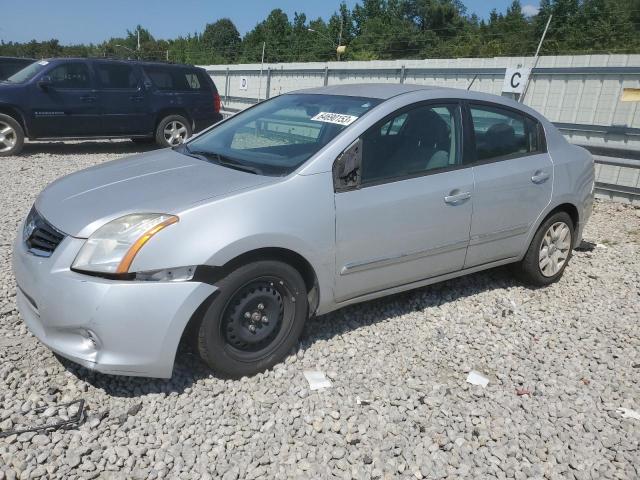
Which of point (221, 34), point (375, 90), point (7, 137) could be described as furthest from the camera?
point (221, 34)

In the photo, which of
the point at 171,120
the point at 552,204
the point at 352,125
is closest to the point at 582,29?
the point at 171,120

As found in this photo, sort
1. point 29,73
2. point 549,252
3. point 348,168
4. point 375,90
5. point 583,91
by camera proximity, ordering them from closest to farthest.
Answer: point 348,168
point 375,90
point 549,252
point 583,91
point 29,73

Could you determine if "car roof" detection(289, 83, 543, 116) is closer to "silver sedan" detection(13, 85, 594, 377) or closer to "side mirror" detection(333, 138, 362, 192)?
"silver sedan" detection(13, 85, 594, 377)

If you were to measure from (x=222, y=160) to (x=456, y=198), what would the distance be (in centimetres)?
159

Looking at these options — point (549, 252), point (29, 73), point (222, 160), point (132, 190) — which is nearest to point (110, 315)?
point (132, 190)

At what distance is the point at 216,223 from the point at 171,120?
31.1 ft

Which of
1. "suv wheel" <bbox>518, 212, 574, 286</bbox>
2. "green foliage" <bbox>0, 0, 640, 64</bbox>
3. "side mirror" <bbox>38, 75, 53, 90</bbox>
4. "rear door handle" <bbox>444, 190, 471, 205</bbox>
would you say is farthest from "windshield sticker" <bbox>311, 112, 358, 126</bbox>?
"green foliage" <bbox>0, 0, 640, 64</bbox>

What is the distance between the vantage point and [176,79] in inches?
464

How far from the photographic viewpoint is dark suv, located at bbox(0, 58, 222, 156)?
10.0 metres

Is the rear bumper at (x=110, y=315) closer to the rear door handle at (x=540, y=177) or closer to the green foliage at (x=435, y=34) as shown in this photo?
the rear door handle at (x=540, y=177)

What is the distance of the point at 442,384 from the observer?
3.32 meters

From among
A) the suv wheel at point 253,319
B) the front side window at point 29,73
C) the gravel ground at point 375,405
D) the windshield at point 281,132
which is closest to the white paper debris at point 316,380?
the gravel ground at point 375,405

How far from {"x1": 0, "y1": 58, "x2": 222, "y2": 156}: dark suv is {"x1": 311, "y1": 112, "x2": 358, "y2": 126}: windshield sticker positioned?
818 centimetres

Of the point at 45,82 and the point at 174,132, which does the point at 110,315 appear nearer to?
the point at 45,82
